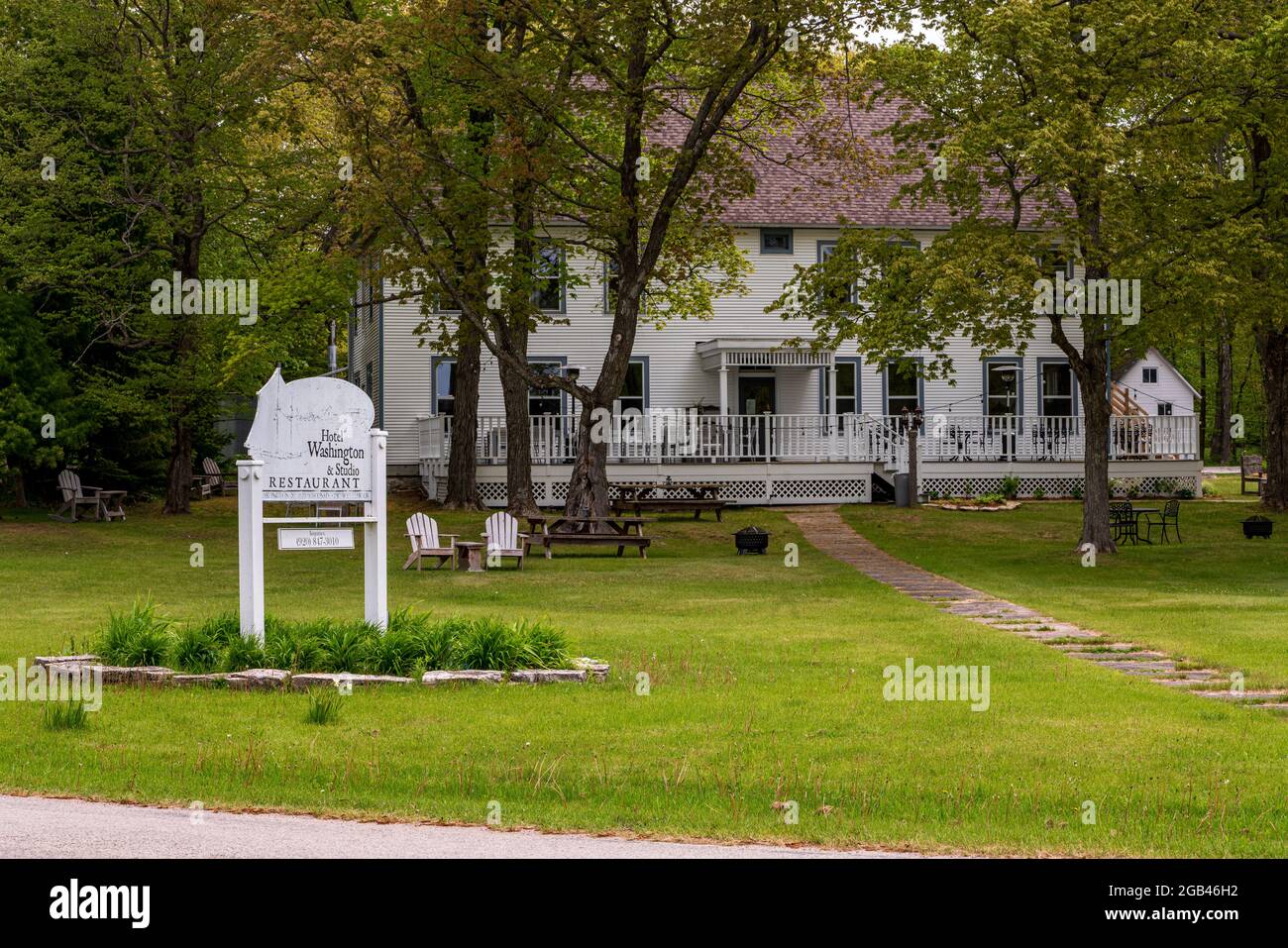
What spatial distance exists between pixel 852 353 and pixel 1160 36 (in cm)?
1728

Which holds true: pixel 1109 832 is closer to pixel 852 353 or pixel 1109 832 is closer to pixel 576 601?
pixel 576 601

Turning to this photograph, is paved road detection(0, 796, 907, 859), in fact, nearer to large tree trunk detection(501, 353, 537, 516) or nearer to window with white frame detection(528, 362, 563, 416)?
large tree trunk detection(501, 353, 537, 516)

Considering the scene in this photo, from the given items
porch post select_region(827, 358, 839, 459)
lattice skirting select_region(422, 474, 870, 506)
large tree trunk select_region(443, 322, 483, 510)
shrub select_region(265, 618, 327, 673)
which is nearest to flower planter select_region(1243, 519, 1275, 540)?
lattice skirting select_region(422, 474, 870, 506)

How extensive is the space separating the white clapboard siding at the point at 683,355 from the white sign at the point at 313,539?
24855mm

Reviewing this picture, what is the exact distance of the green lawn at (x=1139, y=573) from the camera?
1585cm

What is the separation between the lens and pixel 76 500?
107 ft

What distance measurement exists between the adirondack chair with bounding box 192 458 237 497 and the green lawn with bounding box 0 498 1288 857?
21224 millimetres

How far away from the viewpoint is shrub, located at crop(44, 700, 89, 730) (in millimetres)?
10656

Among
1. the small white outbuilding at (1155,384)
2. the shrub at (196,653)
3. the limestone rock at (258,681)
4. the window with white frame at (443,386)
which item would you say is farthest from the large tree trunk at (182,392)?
the small white outbuilding at (1155,384)

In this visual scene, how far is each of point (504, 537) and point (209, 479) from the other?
1892 centimetres

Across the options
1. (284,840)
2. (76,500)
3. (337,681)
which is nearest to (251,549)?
(337,681)

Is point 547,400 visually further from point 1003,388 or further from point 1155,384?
point 1155,384

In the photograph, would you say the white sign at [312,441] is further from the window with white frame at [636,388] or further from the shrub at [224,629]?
the window with white frame at [636,388]

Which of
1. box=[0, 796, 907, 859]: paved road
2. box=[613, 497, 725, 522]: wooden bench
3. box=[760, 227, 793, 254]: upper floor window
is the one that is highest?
box=[760, 227, 793, 254]: upper floor window
